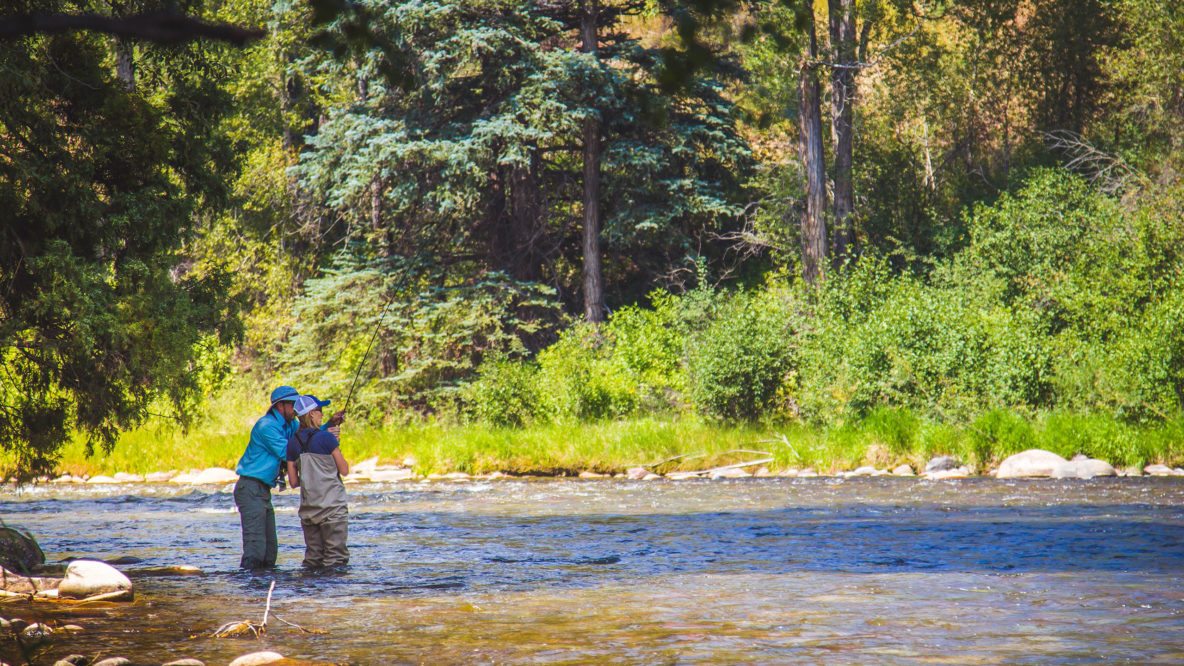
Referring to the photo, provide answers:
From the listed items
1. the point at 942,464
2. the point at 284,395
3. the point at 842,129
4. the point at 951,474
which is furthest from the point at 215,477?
the point at 842,129

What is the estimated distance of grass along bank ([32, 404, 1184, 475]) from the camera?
18844 millimetres

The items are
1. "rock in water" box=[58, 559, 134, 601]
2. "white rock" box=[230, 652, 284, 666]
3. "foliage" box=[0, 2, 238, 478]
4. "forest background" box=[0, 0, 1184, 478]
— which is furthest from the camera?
"forest background" box=[0, 0, 1184, 478]

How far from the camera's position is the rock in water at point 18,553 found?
32.5ft

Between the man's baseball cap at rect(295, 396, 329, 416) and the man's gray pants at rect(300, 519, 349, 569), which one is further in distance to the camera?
the man's gray pants at rect(300, 519, 349, 569)

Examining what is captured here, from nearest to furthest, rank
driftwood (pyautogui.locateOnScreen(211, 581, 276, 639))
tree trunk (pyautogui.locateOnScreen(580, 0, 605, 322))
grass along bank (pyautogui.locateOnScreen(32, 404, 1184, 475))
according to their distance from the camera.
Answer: driftwood (pyautogui.locateOnScreen(211, 581, 276, 639)) → grass along bank (pyautogui.locateOnScreen(32, 404, 1184, 475)) → tree trunk (pyautogui.locateOnScreen(580, 0, 605, 322))

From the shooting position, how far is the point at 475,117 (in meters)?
29.0

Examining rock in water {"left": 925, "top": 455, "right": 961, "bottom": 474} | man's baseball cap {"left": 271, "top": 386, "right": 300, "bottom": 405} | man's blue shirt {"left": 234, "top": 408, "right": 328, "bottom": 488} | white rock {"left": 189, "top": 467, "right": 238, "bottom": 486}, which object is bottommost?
white rock {"left": 189, "top": 467, "right": 238, "bottom": 486}

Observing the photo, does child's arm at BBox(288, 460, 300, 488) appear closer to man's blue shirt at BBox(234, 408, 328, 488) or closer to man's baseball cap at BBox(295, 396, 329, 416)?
man's blue shirt at BBox(234, 408, 328, 488)

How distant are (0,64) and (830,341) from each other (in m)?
15.9

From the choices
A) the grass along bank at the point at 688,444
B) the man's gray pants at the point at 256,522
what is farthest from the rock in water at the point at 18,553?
the grass along bank at the point at 688,444

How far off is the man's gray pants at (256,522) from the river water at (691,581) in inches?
10.2

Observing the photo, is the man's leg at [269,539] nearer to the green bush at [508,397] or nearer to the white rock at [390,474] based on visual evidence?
the white rock at [390,474]

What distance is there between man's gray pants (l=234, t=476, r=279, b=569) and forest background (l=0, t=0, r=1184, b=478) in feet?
7.54

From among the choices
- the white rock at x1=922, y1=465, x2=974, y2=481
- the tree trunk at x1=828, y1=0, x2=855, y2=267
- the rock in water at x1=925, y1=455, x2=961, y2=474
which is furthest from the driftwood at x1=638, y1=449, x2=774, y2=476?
the tree trunk at x1=828, y1=0, x2=855, y2=267
